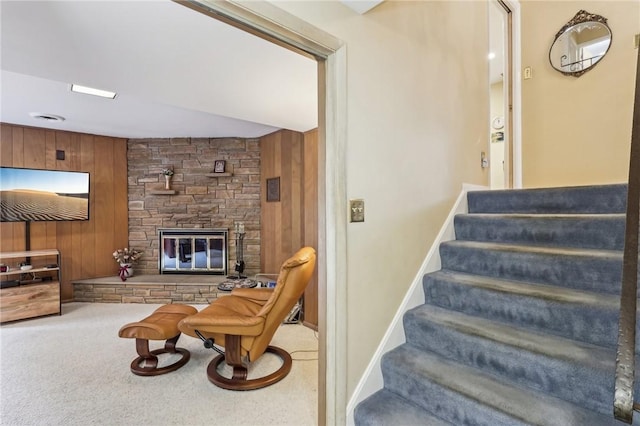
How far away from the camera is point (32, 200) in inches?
159

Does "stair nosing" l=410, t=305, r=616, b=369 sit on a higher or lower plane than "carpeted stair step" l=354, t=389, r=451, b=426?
higher

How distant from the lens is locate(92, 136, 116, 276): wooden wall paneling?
4.61 m

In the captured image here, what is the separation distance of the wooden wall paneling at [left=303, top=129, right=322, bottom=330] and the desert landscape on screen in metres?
3.40

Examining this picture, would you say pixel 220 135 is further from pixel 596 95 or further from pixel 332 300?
pixel 596 95

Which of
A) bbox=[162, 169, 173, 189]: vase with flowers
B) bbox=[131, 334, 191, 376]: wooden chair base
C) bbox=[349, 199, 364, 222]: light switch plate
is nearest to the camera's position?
bbox=[349, 199, 364, 222]: light switch plate

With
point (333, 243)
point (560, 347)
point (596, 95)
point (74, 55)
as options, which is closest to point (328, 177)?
point (333, 243)

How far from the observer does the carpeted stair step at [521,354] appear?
1.23 m

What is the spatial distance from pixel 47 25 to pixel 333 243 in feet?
6.15

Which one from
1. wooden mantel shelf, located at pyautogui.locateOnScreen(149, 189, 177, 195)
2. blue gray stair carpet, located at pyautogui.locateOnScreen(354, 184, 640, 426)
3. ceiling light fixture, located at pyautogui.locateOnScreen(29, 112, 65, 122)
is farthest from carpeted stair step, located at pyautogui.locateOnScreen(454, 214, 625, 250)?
ceiling light fixture, located at pyautogui.locateOnScreen(29, 112, 65, 122)

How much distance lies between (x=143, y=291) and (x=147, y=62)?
349 cm

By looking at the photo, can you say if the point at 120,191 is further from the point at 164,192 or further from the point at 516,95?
the point at 516,95

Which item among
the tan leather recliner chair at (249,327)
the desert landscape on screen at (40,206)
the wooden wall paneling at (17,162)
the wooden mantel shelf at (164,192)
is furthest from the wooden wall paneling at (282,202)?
the wooden wall paneling at (17,162)

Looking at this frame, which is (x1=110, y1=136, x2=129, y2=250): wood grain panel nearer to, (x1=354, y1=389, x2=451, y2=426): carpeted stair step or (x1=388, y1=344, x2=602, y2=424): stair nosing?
(x1=354, y1=389, x2=451, y2=426): carpeted stair step

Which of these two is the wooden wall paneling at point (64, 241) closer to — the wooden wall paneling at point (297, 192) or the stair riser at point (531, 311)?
the wooden wall paneling at point (297, 192)
